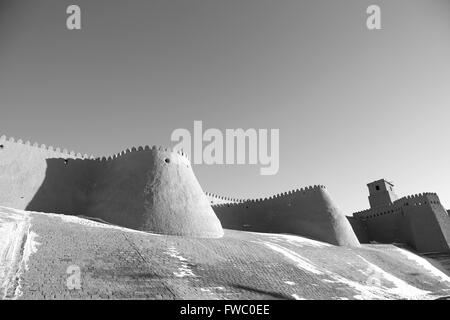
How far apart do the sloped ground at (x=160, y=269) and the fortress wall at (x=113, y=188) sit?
2670 mm

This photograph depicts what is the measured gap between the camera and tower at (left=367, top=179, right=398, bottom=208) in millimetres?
41688

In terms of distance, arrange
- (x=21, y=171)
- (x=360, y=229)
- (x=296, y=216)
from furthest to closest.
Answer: (x=360, y=229) → (x=296, y=216) → (x=21, y=171)

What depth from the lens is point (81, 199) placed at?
2145 centimetres

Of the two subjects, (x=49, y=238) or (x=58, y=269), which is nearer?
(x=58, y=269)

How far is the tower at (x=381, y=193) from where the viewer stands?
4169 centimetres

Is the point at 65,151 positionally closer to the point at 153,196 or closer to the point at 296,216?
the point at 153,196

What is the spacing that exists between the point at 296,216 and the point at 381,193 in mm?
18117

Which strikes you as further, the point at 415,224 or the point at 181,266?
the point at 415,224

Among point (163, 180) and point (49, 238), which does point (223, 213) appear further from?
point (49, 238)

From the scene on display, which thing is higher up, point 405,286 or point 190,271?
point 190,271

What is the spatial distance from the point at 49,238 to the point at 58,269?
2.84 meters

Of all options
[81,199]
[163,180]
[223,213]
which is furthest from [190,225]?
[223,213]

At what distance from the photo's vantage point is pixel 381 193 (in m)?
42.2

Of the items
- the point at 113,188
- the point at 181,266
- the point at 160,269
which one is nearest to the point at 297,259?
the point at 181,266
